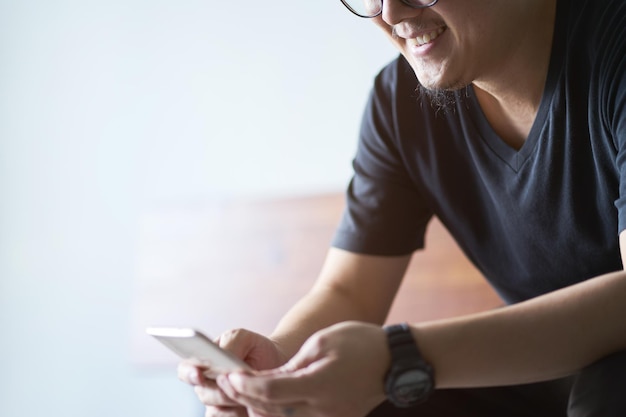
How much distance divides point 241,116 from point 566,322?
1583 millimetres

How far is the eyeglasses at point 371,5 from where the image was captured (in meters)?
1.12

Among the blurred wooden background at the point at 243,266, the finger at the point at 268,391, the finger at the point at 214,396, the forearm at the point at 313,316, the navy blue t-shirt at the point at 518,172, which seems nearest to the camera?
the finger at the point at 268,391

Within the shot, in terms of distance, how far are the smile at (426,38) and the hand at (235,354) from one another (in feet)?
1.58

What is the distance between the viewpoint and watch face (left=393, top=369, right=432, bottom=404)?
0.81 meters

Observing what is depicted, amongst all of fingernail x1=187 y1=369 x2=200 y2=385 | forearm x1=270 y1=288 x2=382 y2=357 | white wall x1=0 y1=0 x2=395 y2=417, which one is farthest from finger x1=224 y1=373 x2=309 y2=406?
white wall x1=0 y1=0 x2=395 y2=417

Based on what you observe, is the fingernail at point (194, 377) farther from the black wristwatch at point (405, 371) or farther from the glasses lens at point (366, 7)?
the glasses lens at point (366, 7)

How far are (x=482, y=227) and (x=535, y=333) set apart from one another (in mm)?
485

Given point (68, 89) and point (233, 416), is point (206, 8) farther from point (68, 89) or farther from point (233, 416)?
point (233, 416)

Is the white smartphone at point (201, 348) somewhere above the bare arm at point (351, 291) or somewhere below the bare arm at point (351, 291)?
above

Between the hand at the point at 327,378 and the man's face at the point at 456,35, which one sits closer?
the hand at the point at 327,378

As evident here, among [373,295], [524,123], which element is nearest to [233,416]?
[373,295]

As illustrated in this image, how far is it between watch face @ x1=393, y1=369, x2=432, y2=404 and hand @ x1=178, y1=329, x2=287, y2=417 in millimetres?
207

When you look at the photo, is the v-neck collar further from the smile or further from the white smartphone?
the white smartphone

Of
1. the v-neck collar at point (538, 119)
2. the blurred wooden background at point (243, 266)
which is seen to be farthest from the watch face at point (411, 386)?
the blurred wooden background at point (243, 266)
